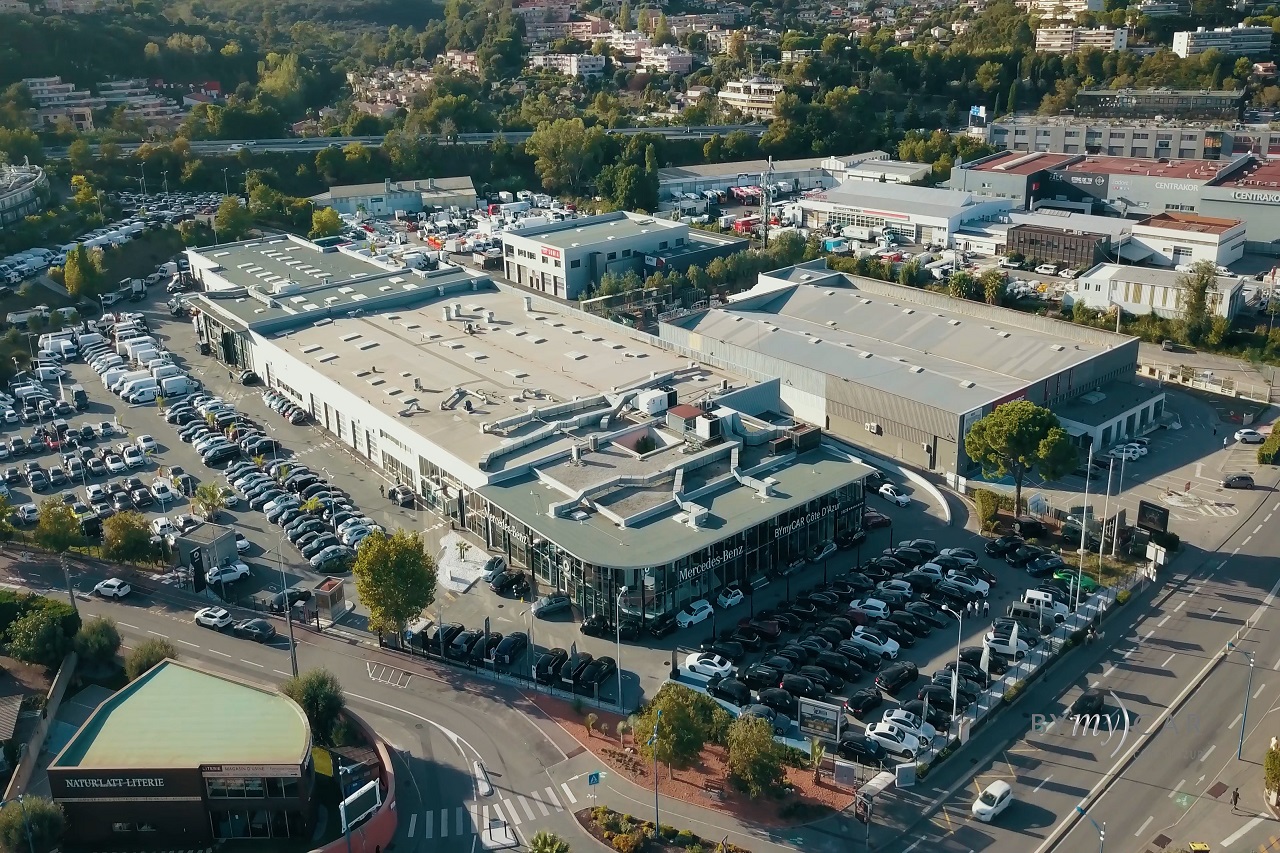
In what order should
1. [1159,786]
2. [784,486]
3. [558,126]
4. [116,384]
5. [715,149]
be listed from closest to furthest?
[1159,786] → [784,486] → [116,384] → [558,126] → [715,149]

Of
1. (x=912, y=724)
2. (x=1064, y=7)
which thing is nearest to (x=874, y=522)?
(x=912, y=724)

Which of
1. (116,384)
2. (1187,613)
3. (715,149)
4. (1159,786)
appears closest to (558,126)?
(715,149)

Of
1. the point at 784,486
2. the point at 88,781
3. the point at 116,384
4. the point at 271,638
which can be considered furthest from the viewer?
the point at 116,384

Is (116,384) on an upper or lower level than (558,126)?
lower

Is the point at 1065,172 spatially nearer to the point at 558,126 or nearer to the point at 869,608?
the point at 558,126

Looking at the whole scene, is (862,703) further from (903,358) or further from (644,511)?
(903,358)

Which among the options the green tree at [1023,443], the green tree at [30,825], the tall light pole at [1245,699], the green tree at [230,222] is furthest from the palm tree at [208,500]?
the green tree at [230,222]

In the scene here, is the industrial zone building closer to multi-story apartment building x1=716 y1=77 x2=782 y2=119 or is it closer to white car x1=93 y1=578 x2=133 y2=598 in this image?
white car x1=93 y1=578 x2=133 y2=598
